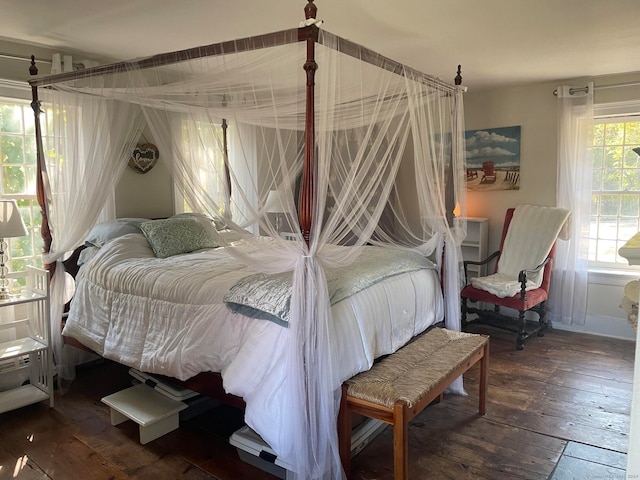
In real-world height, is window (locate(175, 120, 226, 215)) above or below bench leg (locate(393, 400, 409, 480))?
above

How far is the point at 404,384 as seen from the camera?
243 cm

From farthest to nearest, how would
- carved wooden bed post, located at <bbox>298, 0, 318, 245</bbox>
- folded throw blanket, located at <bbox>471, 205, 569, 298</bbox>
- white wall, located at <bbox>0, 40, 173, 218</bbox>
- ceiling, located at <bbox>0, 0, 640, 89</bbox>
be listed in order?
1. folded throw blanket, located at <bbox>471, 205, 569, 298</bbox>
2. white wall, located at <bbox>0, 40, 173, 218</bbox>
3. ceiling, located at <bbox>0, 0, 640, 89</bbox>
4. carved wooden bed post, located at <bbox>298, 0, 318, 245</bbox>

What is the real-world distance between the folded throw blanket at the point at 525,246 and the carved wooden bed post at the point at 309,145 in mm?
2793

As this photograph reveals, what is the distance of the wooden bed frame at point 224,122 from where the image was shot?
208cm

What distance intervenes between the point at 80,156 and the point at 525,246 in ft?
13.2

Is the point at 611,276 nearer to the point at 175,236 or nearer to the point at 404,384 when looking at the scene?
the point at 404,384

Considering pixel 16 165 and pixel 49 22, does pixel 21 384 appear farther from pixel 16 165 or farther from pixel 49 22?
pixel 49 22

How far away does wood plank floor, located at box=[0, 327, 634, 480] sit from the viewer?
8.16 feet

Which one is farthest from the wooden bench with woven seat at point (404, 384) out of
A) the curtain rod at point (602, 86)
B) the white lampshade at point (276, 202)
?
the curtain rod at point (602, 86)

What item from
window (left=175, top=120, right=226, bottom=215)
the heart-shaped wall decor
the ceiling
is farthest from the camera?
the heart-shaped wall decor

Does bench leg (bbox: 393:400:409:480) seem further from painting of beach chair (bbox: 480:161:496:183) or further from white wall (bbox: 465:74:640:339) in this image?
painting of beach chair (bbox: 480:161:496:183)

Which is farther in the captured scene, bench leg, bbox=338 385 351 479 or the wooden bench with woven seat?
bench leg, bbox=338 385 351 479

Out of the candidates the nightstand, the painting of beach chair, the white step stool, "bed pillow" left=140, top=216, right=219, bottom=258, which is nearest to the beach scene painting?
the painting of beach chair

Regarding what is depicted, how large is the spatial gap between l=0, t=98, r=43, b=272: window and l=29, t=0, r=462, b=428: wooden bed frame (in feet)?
0.95
